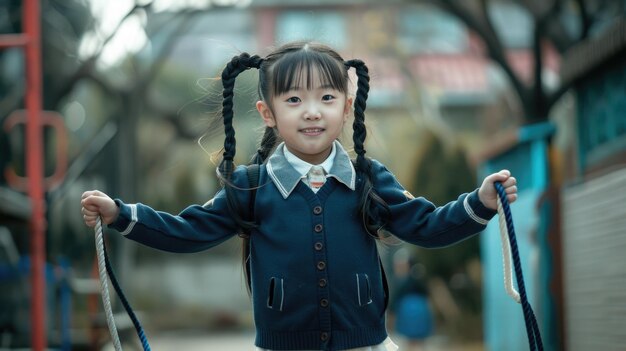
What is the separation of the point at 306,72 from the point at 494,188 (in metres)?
0.72

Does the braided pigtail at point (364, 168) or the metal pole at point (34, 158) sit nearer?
the braided pigtail at point (364, 168)

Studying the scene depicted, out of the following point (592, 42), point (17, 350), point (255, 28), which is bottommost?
point (17, 350)

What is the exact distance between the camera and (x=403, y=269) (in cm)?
1382

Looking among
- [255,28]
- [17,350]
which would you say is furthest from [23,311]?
[255,28]

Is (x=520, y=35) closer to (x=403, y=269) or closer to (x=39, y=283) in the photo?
(x=403, y=269)

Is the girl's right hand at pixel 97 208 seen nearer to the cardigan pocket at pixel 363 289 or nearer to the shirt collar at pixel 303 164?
the shirt collar at pixel 303 164

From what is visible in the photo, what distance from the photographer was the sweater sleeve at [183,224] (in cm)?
358

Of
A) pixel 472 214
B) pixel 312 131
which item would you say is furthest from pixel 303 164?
pixel 472 214

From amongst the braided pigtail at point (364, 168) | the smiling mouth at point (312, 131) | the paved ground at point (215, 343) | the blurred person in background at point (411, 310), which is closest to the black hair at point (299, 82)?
the braided pigtail at point (364, 168)

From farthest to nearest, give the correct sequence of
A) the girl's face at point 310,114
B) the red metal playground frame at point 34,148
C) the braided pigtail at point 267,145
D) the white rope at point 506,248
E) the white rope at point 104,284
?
the red metal playground frame at point 34,148 → the braided pigtail at point 267,145 → the girl's face at point 310,114 → the white rope at point 104,284 → the white rope at point 506,248

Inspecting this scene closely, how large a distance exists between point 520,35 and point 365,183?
3594 centimetres

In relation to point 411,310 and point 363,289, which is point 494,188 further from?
point 411,310

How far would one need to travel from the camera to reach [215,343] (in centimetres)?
1777

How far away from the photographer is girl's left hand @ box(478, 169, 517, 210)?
3.37m
